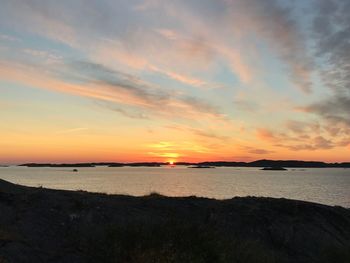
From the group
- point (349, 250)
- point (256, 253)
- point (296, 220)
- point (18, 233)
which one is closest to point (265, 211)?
point (296, 220)

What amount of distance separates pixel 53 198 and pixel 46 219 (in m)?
2.26

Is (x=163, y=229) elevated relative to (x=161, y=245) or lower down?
elevated

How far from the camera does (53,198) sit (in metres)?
15.7

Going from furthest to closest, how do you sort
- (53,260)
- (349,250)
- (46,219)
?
1. (349,250)
2. (46,219)
3. (53,260)

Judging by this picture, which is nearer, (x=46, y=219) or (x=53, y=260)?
(x=53, y=260)

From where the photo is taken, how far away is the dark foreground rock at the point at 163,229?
10.3 m

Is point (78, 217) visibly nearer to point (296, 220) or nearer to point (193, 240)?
A: point (193, 240)

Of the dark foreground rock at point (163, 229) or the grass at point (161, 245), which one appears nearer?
the grass at point (161, 245)

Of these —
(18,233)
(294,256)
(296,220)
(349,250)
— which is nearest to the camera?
(18,233)

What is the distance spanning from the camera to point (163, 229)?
11.2m

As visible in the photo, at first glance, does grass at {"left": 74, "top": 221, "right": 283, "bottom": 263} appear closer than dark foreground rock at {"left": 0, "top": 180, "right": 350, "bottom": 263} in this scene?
Yes

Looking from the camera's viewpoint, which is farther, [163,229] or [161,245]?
Answer: [163,229]

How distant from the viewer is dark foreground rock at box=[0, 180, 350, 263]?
10336mm

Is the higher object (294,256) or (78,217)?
(78,217)
